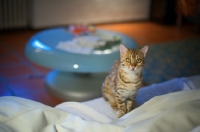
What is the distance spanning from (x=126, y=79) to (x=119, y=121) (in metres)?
0.27

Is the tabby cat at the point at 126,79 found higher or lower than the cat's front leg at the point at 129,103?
higher

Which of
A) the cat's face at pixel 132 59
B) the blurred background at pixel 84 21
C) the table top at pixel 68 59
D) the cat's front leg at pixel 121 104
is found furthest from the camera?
the blurred background at pixel 84 21

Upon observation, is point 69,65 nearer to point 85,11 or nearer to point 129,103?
point 129,103

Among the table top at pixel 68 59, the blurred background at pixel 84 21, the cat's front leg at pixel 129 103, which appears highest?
the cat's front leg at pixel 129 103

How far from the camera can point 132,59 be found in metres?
1.24

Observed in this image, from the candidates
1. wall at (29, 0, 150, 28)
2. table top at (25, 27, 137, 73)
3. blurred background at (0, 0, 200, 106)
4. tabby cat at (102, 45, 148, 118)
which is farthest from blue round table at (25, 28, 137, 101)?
wall at (29, 0, 150, 28)

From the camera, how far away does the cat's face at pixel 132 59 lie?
124cm

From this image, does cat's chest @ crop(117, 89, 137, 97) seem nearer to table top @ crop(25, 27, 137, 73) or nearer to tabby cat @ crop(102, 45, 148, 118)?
tabby cat @ crop(102, 45, 148, 118)

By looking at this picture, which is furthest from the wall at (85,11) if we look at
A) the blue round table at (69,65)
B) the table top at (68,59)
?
the table top at (68,59)

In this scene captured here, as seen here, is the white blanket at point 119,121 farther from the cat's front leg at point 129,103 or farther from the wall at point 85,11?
the wall at point 85,11

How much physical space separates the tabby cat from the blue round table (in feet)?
2.13

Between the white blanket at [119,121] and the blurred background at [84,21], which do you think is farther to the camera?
the blurred background at [84,21]

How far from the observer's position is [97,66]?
208 cm

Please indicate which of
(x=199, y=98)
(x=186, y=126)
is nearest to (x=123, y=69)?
(x=199, y=98)
